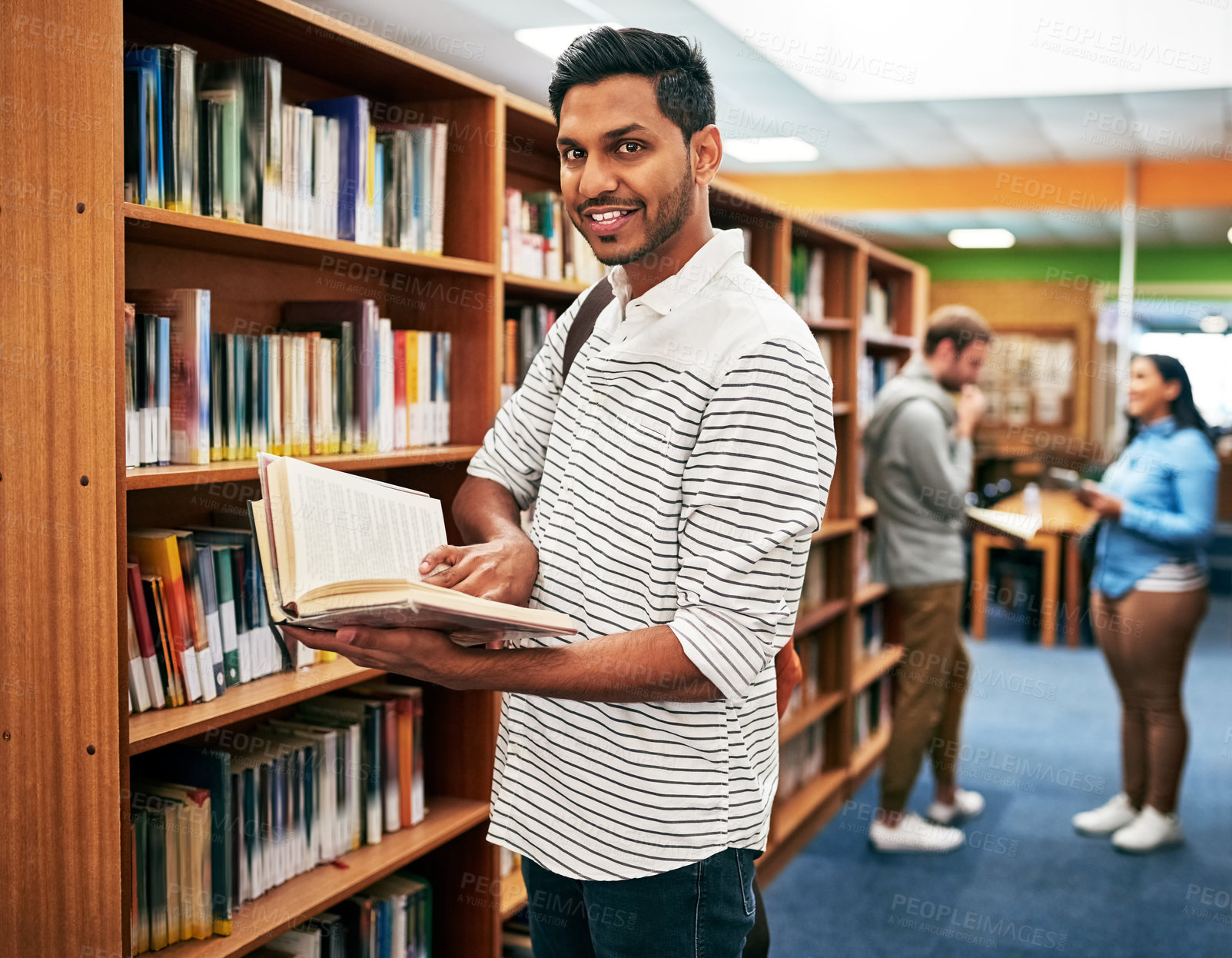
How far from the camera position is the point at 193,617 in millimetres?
1751

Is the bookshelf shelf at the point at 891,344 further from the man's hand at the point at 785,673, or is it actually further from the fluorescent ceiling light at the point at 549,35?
the man's hand at the point at 785,673

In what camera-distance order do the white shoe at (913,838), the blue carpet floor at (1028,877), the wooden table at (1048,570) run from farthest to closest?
1. the wooden table at (1048,570)
2. the white shoe at (913,838)
3. the blue carpet floor at (1028,877)

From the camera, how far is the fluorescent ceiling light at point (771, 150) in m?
6.35

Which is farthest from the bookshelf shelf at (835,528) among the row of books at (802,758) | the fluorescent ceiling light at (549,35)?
the fluorescent ceiling light at (549,35)

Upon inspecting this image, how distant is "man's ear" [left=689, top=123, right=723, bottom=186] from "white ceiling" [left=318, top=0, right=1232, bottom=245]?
294cm

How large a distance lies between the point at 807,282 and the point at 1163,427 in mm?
1247

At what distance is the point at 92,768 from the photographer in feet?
4.88

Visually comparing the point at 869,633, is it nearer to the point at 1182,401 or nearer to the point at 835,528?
the point at 835,528

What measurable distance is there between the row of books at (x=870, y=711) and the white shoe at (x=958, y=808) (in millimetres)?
460

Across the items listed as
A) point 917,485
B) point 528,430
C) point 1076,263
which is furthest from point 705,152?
point 1076,263

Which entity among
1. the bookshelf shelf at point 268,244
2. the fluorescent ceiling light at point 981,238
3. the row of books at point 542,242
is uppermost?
the fluorescent ceiling light at point 981,238

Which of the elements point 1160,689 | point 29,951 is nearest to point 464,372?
point 29,951

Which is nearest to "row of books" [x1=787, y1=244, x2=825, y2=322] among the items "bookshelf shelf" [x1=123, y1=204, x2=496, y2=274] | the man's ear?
"bookshelf shelf" [x1=123, y1=204, x2=496, y2=274]

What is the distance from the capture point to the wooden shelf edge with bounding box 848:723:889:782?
14.0 ft
